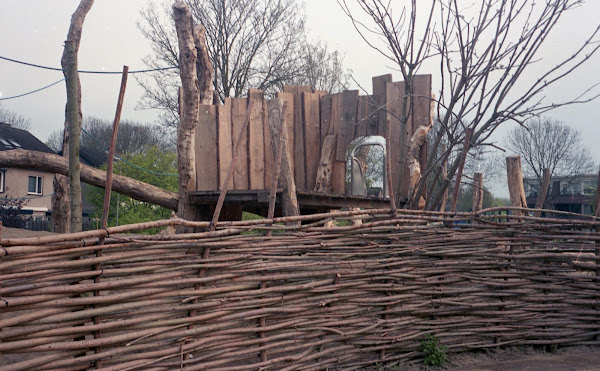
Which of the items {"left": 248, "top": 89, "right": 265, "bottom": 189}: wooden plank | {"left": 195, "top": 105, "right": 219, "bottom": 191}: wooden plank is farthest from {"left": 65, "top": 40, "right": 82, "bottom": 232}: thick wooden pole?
{"left": 248, "top": 89, "right": 265, "bottom": 189}: wooden plank

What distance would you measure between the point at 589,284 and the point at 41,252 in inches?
189

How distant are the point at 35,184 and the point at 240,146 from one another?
29181 millimetres

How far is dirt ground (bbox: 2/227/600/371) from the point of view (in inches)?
195

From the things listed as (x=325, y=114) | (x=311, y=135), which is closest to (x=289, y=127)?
(x=311, y=135)

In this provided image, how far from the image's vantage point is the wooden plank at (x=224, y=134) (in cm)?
816

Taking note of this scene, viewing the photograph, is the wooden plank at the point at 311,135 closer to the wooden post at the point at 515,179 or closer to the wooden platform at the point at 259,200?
the wooden platform at the point at 259,200

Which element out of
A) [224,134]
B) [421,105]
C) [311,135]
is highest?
[421,105]

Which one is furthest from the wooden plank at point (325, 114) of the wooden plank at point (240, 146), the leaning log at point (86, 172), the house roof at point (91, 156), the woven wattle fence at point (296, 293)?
the house roof at point (91, 156)

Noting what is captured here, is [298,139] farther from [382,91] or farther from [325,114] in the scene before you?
[382,91]

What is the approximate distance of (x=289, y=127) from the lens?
905 centimetres

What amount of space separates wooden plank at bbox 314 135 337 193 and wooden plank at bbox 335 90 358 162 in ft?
0.30

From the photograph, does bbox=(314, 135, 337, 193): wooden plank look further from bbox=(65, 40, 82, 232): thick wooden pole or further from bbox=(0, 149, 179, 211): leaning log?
bbox=(65, 40, 82, 232): thick wooden pole

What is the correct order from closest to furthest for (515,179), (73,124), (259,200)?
(73,124) → (259,200) → (515,179)

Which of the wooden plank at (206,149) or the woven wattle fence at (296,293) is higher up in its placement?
the wooden plank at (206,149)
